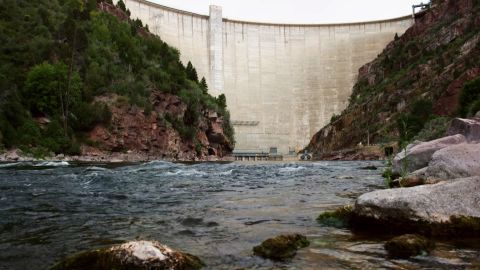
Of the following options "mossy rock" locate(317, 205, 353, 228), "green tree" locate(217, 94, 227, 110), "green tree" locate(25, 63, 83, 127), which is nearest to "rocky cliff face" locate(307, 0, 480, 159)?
"green tree" locate(217, 94, 227, 110)

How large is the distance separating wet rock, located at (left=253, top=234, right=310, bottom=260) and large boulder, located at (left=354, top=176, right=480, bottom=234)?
4.63ft

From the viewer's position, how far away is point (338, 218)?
6996mm

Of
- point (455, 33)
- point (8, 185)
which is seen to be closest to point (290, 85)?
point (455, 33)

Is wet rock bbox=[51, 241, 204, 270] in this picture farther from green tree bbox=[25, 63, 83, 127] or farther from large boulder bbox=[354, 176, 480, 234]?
green tree bbox=[25, 63, 83, 127]

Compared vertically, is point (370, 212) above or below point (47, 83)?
below

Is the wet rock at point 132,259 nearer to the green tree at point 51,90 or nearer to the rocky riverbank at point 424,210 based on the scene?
the rocky riverbank at point 424,210

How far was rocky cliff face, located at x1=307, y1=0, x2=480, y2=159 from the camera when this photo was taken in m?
51.2

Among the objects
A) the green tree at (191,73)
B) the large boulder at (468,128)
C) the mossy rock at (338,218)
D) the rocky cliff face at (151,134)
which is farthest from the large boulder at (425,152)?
the green tree at (191,73)

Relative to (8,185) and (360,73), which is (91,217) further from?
(360,73)

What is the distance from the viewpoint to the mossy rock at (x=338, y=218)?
6805 millimetres

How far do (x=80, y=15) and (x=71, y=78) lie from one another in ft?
53.0

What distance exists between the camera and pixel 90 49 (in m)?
Answer: 60.4

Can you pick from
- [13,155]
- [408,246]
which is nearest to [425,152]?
[408,246]

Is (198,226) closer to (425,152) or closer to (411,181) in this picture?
(411,181)
